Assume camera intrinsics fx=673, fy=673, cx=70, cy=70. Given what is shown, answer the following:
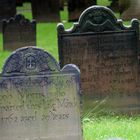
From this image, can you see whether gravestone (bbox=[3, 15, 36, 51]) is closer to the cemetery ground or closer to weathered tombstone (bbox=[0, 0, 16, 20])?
weathered tombstone (bbox=[0, 0, 16, 20])

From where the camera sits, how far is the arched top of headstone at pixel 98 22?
9.91 metres

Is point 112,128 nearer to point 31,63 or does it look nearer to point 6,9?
point 31,63

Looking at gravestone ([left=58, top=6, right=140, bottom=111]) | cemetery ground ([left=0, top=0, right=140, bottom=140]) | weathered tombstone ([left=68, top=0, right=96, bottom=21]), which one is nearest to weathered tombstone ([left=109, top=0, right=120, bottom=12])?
weathered tombstone ([left=68, top=0, right=96, bottom=21])

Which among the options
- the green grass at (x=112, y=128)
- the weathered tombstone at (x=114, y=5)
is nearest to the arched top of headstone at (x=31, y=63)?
the green grass at (x=112, y=128)

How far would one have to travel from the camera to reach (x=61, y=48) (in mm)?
9922

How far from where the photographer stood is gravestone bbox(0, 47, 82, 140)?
23.1 ft

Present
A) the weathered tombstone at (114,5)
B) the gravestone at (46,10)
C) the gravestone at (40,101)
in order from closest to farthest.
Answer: the gravestone at (40,101)
the gravestone at (46,10)
the weathered tombstone at (114,5)

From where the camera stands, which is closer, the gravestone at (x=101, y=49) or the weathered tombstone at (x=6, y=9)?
the gravestone at (x=101, y=49)

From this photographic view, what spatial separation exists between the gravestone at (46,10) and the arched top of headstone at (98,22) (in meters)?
15.0

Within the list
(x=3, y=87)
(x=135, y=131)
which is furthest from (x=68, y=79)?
(x=135, y=131)

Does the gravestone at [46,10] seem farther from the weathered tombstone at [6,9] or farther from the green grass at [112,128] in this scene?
the green grass at [112,128]

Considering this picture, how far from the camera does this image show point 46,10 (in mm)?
25062

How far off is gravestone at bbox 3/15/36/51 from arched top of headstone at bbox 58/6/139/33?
818 centimetres

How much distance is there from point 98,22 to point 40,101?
314cm
